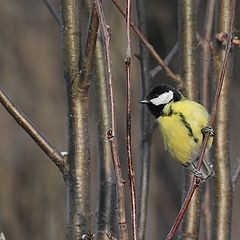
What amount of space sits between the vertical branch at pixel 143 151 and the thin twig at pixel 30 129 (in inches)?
12.9

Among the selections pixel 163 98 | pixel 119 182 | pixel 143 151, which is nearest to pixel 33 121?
pixel 163 98

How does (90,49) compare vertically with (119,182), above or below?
above

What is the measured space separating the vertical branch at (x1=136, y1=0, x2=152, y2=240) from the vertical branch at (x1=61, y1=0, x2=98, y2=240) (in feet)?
0.94

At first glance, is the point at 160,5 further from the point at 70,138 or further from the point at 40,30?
the point at 70,138

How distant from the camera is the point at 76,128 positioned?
130 cm


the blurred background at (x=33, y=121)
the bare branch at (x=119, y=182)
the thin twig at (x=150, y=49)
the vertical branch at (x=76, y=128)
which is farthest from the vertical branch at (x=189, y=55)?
the blurred background at (x=33, y=121)

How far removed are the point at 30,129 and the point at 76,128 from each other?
0.29ft

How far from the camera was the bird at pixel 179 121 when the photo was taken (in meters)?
1.74

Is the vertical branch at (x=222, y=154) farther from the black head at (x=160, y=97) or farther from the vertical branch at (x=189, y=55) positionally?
the black head at (x=160, y=97)

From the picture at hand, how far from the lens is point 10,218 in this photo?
5.38 metres

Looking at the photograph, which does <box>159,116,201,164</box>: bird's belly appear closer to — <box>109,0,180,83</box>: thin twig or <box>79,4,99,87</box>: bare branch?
<box>109,0,180,83</box>: thin twig

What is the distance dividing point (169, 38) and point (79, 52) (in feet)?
17.5

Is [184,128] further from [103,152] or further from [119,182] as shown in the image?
[119,182]

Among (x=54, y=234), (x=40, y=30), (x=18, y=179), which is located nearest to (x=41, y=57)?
(x=40, y=30)
